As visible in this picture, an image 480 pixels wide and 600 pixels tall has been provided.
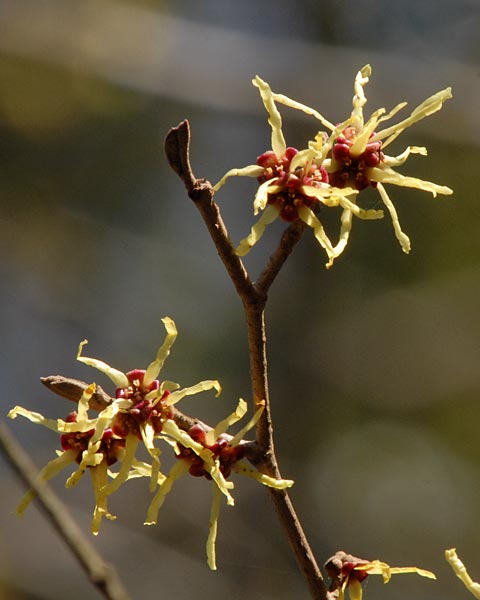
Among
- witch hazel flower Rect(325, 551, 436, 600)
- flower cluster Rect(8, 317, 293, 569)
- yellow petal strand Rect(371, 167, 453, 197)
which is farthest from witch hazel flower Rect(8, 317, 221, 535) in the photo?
yellow petal strand Rect(371, 167, 453, 197)

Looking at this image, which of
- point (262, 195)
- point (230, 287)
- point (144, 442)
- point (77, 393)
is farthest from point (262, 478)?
point (230, 287)

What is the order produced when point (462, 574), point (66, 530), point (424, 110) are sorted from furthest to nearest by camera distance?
point (424, 110) → point (462, 574) → point (66, 530)

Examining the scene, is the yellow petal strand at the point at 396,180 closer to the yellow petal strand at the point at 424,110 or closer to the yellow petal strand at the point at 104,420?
the yellow petal strand at the point at 424,110

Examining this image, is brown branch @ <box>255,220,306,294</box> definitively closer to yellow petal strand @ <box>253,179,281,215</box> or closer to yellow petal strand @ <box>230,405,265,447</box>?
yellow petal strand @ <box>253,179,281,215</box>

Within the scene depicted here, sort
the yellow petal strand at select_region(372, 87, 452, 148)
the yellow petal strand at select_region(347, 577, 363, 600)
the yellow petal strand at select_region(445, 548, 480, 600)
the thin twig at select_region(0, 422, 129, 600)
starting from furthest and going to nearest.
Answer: the yellow petal strand at select_region(372, 87, 452, 148) → the yellow petal strand at select_region(347, 577, 363, 600) → the yellow petal strand at select_region(445, 548, 480, 600) → the thin twig at select_region(0, 422, 129, 600)

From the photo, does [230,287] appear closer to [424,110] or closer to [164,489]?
[424,110]

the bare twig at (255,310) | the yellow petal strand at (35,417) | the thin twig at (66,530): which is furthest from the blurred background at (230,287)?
the thin twig at (66,530)

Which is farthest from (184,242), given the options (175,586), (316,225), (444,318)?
(316,225)

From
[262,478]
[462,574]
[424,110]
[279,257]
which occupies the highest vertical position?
[424,110]

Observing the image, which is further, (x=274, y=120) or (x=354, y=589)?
(x=274, y=120)
